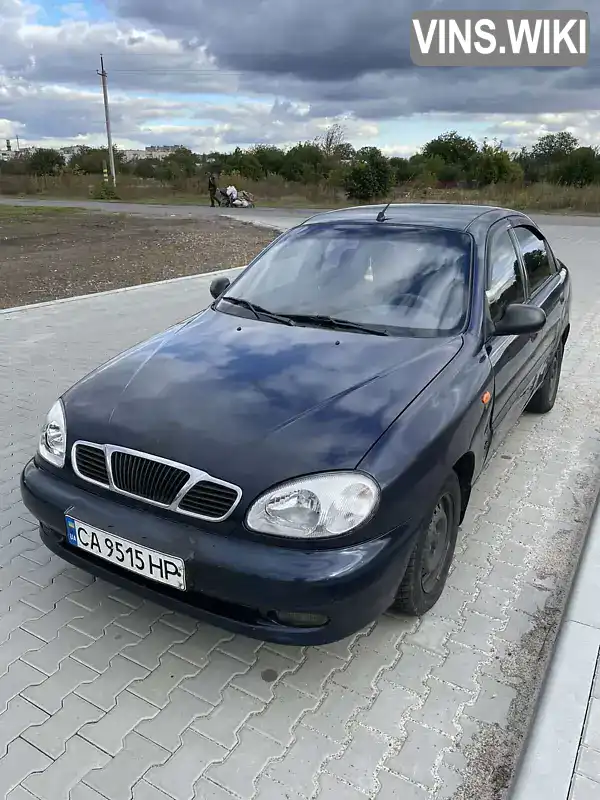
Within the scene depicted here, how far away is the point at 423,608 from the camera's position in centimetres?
280

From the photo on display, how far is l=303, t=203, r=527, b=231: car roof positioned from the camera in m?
3.78

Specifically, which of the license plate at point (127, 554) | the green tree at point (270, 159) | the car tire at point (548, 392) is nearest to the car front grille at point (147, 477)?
the license plate at point (127, 554)

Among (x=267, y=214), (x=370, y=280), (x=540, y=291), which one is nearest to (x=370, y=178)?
(x=267, y=214)

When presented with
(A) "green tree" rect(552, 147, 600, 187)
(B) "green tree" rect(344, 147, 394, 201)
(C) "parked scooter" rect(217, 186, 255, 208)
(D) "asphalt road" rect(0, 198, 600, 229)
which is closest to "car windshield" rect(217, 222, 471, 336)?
(D) "asphalt road" rect(0, 198, 600, 229)

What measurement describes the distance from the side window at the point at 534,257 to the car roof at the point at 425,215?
22 centimetres

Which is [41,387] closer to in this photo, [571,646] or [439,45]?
[571,646]

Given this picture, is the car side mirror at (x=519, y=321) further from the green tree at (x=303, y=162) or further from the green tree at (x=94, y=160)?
the green tree at (x=94, y=160)

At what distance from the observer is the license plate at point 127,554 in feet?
7.57

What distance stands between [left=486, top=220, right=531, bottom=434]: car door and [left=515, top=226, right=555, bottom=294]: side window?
0.67 feet

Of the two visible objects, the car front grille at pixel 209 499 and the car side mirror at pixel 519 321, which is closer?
the car front grille at pixel 209 499

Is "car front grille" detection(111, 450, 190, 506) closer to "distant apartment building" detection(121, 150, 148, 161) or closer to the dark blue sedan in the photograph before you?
the dark blue sedan

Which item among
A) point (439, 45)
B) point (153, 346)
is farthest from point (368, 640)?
point (439, 45)

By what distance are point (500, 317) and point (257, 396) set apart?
5.03ft

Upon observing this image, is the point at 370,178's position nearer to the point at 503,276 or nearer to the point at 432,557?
the point at 503,276
